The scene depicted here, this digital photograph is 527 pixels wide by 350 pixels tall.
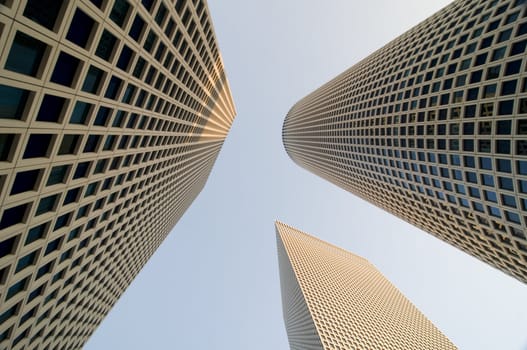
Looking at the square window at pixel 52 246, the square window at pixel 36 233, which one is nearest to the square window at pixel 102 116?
the square window at pixel 36 233

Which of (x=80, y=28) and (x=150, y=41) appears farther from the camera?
(x=150, y=41)

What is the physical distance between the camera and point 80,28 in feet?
57.2

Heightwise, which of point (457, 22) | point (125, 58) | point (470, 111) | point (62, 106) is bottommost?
point (62, 106)

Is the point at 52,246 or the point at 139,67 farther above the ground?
the point at 139,67

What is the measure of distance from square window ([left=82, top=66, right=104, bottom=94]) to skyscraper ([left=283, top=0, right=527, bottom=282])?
35646mm

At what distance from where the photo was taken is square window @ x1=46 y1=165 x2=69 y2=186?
20609 millimetres

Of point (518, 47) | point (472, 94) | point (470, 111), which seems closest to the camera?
point (518, 47)

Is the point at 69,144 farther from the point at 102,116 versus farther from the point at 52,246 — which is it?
the point at 52,246

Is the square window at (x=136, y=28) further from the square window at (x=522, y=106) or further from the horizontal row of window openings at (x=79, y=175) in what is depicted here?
the square window at (x=522, y=106)

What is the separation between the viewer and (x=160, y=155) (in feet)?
149

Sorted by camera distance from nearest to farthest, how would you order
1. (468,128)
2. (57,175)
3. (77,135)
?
(57,175) → (77,135) → (468,128)

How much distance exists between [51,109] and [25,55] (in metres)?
4.09

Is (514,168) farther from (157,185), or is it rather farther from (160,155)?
(157,185)

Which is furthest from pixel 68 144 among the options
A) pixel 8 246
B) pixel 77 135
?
pixel 8 246
